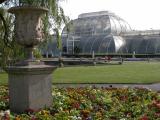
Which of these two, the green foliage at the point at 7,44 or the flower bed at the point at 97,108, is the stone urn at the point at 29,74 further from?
the green foliage at the point at 7,44

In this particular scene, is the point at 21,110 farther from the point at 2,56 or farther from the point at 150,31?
the point at 150,31

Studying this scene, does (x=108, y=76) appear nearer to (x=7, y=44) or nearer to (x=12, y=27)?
(x=12, y=27)

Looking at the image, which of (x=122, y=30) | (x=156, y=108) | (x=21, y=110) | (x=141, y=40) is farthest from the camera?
(x=122, y=30)

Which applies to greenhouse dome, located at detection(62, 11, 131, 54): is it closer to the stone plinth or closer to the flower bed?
the flower bed

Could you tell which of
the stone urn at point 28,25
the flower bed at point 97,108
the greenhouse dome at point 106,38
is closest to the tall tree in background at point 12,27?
the flower bed at point 97,108

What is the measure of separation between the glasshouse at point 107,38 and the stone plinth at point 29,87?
75177 mm

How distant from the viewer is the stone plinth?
8.94 m

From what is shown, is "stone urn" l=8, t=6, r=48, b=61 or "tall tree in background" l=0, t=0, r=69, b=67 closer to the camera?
"stone urn" l=8, t=6, r=48, b=61

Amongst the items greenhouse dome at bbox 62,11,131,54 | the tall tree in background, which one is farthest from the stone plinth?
greenhouse dome at bbox 62,11,131,54

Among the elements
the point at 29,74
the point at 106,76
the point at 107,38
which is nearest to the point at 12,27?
the point at 106,76

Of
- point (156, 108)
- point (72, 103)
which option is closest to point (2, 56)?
point (72, 103)

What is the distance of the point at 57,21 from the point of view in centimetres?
1805

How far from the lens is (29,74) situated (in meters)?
8.94

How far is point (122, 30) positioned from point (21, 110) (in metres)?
93.6
